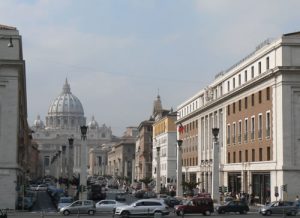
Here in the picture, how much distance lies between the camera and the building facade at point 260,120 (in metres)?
63.2

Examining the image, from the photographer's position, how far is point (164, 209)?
50.1 meters

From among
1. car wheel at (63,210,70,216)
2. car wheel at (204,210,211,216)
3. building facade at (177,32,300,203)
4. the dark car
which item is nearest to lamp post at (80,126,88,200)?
car wheel at (63,210,70,216)

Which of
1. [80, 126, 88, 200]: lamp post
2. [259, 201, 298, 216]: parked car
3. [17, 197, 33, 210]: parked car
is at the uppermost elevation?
[80, 126, 88, 200]: lamp post

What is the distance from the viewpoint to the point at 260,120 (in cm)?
7044

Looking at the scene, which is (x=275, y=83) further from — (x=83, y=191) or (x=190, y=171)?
(x=190, y=171)

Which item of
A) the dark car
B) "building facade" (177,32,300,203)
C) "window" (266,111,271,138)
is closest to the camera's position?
the dark car

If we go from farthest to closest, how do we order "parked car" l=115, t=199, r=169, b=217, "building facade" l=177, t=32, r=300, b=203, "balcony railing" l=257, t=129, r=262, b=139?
1. "balcony railing" l=257, t=129, r=262, b=139
2. "building facade" l=177, t=32, r=300, b=203
3. "parked car" l=115, t=199, r=169, b=217

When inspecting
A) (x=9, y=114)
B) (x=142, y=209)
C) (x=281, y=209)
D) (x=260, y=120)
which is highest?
(x=9, y=114)

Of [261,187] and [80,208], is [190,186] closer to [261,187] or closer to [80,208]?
[261,187]

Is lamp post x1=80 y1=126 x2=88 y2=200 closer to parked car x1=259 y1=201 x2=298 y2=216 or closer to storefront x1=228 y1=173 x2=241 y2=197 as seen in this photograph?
parked car x1=259 y1=201 x2=298 y2=216

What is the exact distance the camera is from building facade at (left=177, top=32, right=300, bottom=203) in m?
63.2

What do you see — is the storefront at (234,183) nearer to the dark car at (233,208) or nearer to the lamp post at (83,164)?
the dark car at (233,208)

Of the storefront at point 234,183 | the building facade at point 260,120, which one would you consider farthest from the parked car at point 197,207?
the storefront at point 234,183

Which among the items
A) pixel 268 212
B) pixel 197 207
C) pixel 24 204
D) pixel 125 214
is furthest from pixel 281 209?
pixel 24 204
